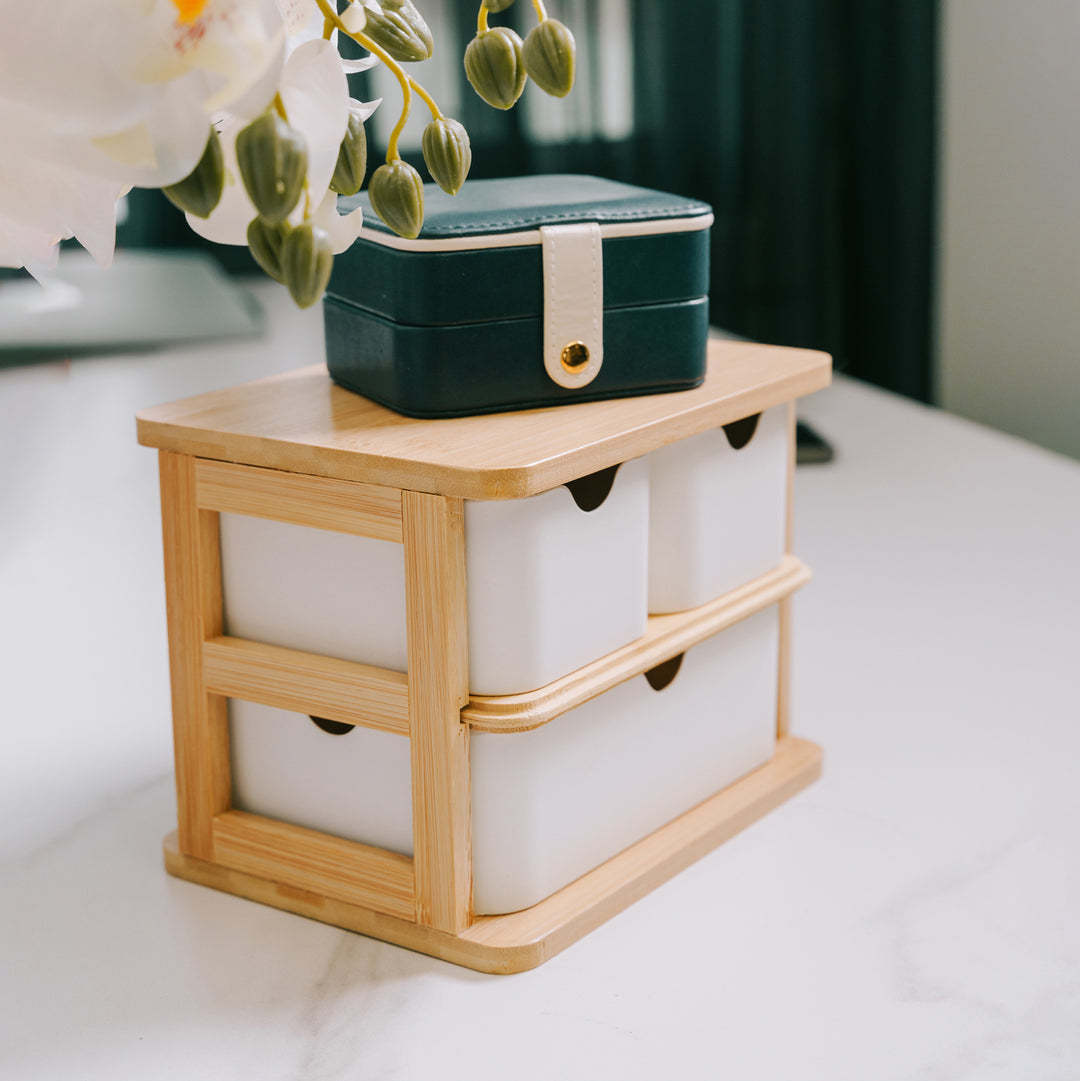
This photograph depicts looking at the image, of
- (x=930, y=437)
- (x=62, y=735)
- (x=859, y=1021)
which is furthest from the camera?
(x=930, y=437)

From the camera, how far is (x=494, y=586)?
1.93 ft

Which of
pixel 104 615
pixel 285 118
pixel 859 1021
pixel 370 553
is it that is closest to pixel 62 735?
pixel 104 615

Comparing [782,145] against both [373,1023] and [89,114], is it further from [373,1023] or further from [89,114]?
[89,114]

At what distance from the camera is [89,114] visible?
0.24 m

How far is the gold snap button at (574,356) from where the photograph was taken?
0.66m

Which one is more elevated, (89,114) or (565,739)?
(89,114)

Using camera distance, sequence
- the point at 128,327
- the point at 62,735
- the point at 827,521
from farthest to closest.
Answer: the point at 128,327, the point at 827,521, the point at 62,735

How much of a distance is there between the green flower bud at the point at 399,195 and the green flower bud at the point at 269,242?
0.22ft

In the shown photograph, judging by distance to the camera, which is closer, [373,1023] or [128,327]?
[373,1023]

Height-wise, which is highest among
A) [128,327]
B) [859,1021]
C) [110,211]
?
[110,211]

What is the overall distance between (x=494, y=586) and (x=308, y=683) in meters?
0.11

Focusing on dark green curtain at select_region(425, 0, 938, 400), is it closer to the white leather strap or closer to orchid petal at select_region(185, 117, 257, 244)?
the white leather strap

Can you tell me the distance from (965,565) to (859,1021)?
62 cm

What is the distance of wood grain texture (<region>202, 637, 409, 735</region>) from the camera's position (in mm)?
608
